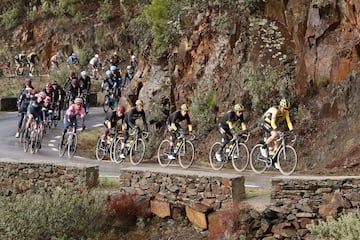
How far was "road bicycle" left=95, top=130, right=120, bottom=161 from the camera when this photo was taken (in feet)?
66.3

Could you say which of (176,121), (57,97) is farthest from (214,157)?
(57,97)

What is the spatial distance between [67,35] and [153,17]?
19772 mm

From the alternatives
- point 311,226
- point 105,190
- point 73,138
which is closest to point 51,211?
point 105,190

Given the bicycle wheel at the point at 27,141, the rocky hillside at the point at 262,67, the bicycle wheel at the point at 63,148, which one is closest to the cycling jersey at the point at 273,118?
the rocky hillside at the point at 262,67

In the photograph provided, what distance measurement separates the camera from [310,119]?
17953 millimetres

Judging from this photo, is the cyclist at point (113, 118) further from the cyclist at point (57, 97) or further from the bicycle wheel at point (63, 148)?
the cyclist at point (57, 97)

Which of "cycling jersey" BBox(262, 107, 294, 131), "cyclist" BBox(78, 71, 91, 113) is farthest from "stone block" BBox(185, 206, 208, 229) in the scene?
"cyclist" BBox(78, 71, 91, 113)

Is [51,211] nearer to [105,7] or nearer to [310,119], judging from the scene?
[310,119]

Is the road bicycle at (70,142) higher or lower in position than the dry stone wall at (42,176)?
higher

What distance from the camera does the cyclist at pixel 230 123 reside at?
661 inches

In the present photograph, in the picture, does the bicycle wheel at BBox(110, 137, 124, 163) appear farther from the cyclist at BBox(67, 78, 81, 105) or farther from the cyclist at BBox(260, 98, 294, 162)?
the cyclist at BBox(67, 78, 81, 105)

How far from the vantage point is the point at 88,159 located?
2138 centimetres

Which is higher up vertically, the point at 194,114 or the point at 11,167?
the point at 194,114

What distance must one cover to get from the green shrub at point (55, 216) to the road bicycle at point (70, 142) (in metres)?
6.67
